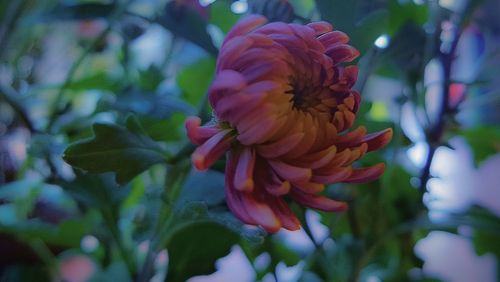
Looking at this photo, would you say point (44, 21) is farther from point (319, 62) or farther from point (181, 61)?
point (319, 62)

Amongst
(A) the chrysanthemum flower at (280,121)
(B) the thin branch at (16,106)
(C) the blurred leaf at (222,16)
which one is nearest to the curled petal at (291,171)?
(A) the chrysanthemum flower at (280,121)

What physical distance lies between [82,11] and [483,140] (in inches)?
12.1

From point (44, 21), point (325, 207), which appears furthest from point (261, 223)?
point (44, 21)

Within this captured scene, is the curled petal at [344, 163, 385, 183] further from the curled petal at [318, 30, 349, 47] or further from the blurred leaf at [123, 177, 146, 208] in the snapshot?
the blurred leaf at [123, 177, 146, 208]

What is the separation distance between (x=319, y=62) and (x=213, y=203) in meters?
0.10

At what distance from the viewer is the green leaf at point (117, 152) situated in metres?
0.22

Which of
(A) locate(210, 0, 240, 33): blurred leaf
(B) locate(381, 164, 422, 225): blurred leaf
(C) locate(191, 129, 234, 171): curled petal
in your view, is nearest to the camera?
(C) locate(191, 129, 234, 171): curled petal

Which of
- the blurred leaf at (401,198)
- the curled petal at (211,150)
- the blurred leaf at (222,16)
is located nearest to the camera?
the curled petal at (211,150)

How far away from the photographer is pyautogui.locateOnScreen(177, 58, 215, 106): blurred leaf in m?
0.41

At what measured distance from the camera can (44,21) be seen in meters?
0.39

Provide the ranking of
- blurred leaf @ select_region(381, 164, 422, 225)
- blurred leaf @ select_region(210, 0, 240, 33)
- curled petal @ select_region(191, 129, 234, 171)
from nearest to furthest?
curled petal @ select_region(191, 129, 234, 171)
blurred leaf @ select_region(210, 0, 240, 33)
blurred leaf @ select_region(381, 164, 422, 225)

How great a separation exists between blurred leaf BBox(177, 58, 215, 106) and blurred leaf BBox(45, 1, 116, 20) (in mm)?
71

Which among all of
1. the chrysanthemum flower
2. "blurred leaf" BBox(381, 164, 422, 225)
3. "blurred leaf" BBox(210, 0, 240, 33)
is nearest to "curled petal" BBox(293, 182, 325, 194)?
the chrysanthemum flower

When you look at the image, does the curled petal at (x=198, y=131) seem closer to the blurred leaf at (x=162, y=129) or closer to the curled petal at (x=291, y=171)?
the curled petal at (x=291, y=171)
